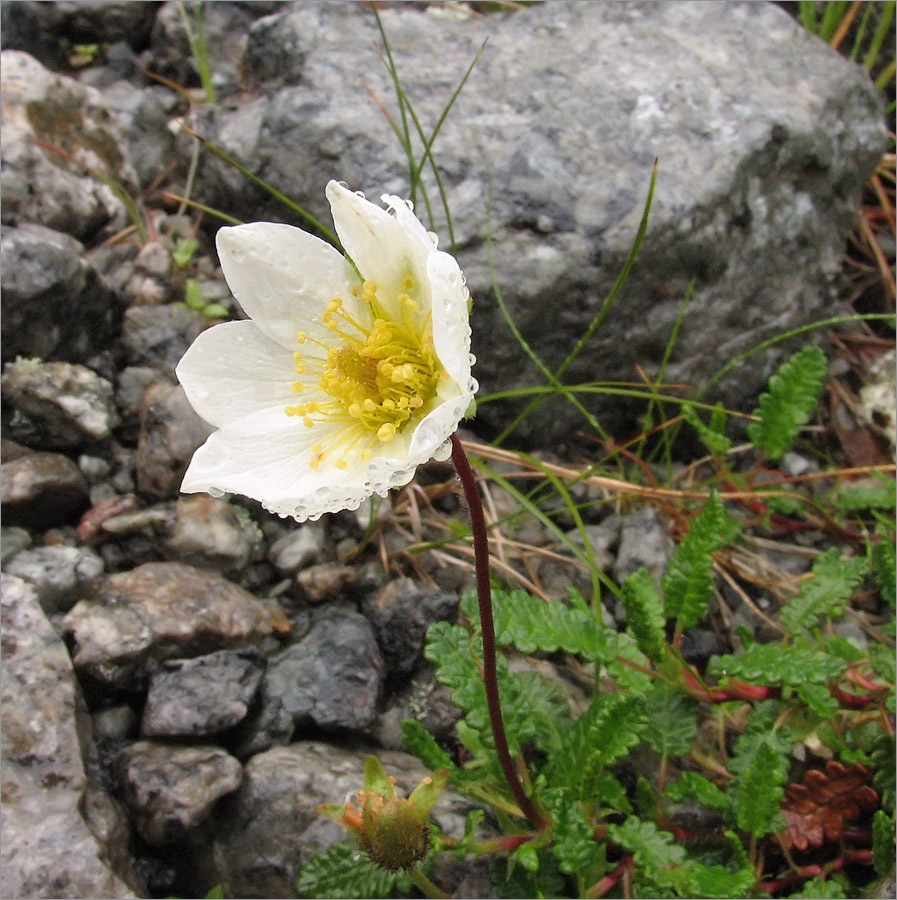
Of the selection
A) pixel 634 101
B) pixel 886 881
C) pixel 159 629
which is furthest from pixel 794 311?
pixel 159 629

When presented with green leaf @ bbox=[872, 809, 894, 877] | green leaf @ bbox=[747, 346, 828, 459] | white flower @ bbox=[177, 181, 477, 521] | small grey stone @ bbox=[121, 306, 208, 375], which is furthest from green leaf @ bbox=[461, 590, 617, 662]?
small grey stone @ bbox=[121, 306, 208, 375]

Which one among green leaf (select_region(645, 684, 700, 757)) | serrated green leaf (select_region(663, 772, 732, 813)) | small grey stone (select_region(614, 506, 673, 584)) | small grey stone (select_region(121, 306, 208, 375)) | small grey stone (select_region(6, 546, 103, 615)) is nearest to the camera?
serrated green leaf (select_region(663, 772, 732, 813))

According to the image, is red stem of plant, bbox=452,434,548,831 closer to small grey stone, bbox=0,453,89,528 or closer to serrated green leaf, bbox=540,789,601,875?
serrated green leaf, bbox=540,789,601,875

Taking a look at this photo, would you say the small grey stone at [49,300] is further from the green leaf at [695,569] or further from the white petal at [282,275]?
the green leaf at [695,569]

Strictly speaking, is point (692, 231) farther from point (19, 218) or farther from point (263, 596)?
point (19, 218)

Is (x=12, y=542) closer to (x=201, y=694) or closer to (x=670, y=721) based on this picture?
(x=201, y=694)

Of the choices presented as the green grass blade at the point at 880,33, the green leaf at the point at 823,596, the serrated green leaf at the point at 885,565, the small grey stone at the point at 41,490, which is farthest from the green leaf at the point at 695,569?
the green grass blade at the point at 880,33
